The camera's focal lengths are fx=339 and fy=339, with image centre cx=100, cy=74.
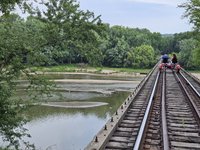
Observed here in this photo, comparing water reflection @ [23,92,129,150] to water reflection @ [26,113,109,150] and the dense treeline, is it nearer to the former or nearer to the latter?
water reflection @ [26,113,109,150]

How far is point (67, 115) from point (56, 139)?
22.2 ft

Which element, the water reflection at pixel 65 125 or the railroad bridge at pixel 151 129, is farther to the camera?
the water reflection at pixel 65 125

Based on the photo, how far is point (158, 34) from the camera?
126 m

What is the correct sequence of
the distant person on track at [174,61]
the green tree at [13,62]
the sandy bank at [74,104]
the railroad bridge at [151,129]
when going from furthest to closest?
the sandy bank at [74,104] → the distant person on track at [174,61] → the green tree at [13,62] → the railroad bridge at [151,129]

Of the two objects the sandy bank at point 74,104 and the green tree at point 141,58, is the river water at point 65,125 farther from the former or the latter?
the green tree at point 141,58

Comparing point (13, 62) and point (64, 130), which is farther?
point (64, 130)

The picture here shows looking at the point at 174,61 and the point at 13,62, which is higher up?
the point at 13,62

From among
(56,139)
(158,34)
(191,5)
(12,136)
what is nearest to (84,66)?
(158,34)

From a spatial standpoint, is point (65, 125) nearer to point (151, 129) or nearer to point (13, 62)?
point (13, 62)

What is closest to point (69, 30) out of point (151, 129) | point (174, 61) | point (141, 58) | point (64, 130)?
point (151, 129)

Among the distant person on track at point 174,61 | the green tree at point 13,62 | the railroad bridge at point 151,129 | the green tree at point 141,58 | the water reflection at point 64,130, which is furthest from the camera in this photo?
the green tree at point 141,58

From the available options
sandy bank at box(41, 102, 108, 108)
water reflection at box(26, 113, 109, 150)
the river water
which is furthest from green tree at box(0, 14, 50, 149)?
sandy bank at box(41, 102, 108, 108)

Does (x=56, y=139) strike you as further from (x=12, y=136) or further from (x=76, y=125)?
(x=12, y=136)

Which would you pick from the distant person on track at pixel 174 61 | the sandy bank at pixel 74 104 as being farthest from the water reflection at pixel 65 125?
the distant person on track at pixel 174 61
